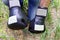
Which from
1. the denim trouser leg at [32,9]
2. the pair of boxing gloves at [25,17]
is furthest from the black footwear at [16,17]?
the denim trouser leg at [32,9]

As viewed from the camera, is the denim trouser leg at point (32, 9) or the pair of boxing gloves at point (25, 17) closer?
the pair of boxing gloves at point (25, 17)

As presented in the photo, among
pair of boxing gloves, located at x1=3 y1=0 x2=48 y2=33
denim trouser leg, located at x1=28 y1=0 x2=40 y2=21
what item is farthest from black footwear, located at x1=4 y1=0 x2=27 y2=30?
denim trouser leg, located at x1=28 y1=0 x2=40 y2=21

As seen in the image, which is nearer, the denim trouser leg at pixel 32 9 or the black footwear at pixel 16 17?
the black footwear at pixel 16 17

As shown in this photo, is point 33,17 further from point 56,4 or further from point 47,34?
point 56,4

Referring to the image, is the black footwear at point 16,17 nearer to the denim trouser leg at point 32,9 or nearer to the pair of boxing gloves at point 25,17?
the pair of boxing gloves at point 25,17

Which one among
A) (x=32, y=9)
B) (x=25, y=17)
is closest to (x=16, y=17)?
(x=25, y=17)

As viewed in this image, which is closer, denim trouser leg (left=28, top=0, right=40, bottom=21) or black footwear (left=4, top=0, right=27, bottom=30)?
black footwear (left=4, top=0, right=27, bottom=30)

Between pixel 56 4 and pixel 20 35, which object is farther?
pixel 56 4

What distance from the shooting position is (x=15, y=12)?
4.84 ft

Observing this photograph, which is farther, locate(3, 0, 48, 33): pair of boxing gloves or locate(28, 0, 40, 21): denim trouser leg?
locate(28, 0, 40, 21): denim trouser leg

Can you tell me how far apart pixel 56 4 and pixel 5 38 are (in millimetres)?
594

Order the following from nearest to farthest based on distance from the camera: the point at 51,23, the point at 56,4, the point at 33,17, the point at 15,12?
the point at 15,12 < the point at 33,17 < the point at 51,23 < the point at 56,4

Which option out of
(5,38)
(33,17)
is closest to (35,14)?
(33,17)

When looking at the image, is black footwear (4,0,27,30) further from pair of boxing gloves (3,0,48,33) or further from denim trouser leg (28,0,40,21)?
denim trouser leg (28,0,40,21)
